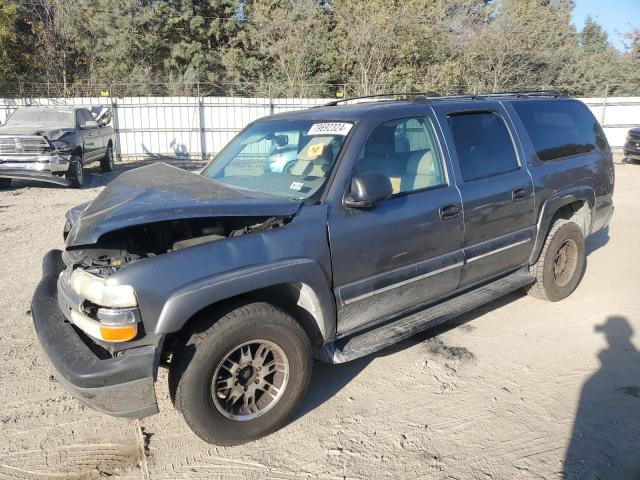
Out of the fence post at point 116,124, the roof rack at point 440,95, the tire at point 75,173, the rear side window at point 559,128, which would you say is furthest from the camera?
the fence post at point 116,124

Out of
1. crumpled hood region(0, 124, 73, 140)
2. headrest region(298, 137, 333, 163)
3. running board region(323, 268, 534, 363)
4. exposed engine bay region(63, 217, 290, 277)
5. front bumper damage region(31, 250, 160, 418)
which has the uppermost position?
headrest region(298, 137, 333, 163)

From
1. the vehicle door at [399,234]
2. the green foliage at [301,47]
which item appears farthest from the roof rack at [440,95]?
the green foliage at [301,47]

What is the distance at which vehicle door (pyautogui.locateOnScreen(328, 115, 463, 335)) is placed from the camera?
10.2ft

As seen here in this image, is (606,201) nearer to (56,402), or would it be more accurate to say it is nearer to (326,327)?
(326,327)

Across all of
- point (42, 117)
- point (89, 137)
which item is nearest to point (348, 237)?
point (89, 137)

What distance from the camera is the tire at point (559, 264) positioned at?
15.4ft

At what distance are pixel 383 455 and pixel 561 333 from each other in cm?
228

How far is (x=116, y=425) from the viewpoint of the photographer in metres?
3.10

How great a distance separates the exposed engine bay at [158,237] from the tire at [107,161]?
12329 mm

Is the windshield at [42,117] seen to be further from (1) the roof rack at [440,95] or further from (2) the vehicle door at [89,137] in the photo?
(1) the roof rack at [440,95]

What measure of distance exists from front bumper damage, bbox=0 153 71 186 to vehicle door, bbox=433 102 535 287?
9.43 metres

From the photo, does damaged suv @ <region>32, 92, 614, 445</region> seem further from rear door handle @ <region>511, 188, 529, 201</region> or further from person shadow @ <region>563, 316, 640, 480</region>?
person shadow @ <region>563, 316, 640, 480</region>

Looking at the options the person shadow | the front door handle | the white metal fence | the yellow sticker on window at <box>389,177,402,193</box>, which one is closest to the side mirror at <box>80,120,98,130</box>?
the white metal fence

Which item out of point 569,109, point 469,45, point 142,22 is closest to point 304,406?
point 569,109
